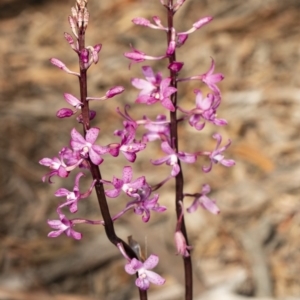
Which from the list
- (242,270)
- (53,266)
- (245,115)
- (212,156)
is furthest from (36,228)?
(212,156)

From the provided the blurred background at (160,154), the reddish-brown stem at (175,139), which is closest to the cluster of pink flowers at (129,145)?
the reddish-brown stem at (175,139)

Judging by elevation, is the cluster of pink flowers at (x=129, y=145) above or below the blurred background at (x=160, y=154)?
above

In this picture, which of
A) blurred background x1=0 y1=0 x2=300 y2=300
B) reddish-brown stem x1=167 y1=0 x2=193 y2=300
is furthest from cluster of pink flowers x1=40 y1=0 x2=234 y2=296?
blurred background x1=0 y1=0 x2=300 y2=300

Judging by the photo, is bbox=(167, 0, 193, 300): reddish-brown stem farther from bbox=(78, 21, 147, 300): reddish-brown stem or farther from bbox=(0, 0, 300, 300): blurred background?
bbox=(0, 0, 300, 300): blurred background

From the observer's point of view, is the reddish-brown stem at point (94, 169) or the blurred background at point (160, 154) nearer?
the reddish-brown stem at point (94, 169)

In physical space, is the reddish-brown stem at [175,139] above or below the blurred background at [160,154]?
above

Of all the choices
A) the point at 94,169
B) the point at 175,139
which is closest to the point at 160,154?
the point at 175,139

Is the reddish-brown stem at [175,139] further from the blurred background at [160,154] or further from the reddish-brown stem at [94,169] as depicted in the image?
the blurred background at [160,154]

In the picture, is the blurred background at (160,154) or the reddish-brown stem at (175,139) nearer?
the reddish-brown stem at (175,139)
